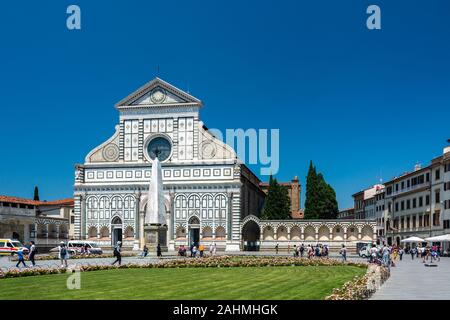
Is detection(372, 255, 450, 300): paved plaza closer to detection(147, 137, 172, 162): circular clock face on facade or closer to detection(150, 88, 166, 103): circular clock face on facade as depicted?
detection(147, 137, 172, 162): circular clock face on facade

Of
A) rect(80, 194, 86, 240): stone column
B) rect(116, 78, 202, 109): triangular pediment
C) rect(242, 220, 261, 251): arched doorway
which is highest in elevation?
rect(116, 78, 202, 109): triangular pediment

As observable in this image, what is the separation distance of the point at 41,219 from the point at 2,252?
2238 cm

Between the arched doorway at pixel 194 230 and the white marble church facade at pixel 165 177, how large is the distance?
128 millimetres

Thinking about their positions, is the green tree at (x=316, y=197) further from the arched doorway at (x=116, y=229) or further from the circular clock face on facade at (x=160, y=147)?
the arched doorway at (x=116, y=229)

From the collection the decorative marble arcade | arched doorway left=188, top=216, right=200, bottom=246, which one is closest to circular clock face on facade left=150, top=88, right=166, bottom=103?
arched doorway left=188, top=216, right=200, bottom=246

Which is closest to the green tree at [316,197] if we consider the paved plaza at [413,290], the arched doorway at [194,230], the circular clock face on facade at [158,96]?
the arched doorway at [194,230]

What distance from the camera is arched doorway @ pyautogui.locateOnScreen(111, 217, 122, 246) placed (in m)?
78.8

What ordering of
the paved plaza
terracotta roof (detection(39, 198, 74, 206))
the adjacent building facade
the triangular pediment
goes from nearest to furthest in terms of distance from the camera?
the paved plaza < the adjacent building facade < the triangular pediment < terracotta roof (detection(39, 198, 74, 206))

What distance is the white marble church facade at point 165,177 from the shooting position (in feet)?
251

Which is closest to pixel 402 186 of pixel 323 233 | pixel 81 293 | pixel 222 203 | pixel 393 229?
pixel 393 229

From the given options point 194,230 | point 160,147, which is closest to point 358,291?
point 194,230

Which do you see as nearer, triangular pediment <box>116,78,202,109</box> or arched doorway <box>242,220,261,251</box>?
triangular pediment <box>116,78,202,109</box>

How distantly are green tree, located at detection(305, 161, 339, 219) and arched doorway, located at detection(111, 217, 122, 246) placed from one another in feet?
87.7

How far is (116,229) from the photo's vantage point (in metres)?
79.1
